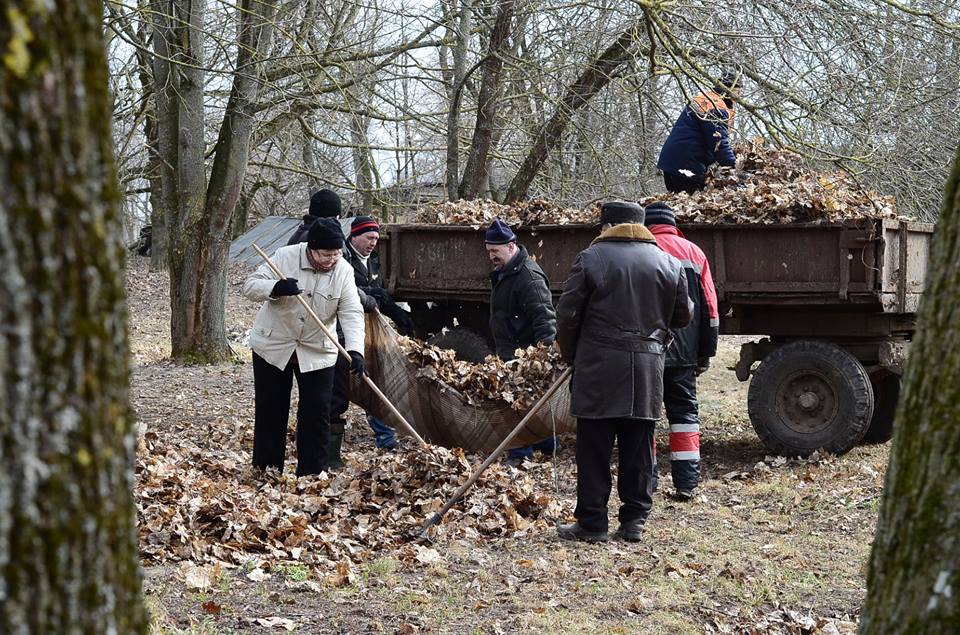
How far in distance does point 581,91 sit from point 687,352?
5.81m

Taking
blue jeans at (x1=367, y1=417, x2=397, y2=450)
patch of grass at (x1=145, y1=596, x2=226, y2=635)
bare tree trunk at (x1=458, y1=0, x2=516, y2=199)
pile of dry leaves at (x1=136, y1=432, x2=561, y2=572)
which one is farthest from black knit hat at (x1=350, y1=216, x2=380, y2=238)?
patch of grass at (x1=145, y1=596, x2=226, y2=635)

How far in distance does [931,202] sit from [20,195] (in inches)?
414

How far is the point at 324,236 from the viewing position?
6.88 metres

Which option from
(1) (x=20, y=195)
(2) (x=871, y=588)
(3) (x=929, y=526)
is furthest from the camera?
(2) (x=871, y=588)

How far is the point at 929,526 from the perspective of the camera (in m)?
1.99

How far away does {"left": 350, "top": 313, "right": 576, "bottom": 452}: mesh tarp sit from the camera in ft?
26.7

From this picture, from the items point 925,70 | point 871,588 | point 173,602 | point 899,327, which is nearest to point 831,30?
point 925,70

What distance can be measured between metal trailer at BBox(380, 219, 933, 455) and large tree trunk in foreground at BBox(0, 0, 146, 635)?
7.19m

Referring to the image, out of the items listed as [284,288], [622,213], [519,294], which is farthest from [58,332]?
[519,294]

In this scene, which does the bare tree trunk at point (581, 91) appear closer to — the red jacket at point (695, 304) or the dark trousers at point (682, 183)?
the dark trousers at point (682, 183)

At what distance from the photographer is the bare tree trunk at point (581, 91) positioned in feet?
39.0

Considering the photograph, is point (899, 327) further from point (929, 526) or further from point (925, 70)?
point (929, 526)

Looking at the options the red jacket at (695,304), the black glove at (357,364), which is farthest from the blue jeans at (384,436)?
the red jacket at (695,304)

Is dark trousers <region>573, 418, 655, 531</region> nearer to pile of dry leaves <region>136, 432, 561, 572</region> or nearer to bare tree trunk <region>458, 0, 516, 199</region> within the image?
pile of dry leaves <region>136, 432, 561, 572</region>
